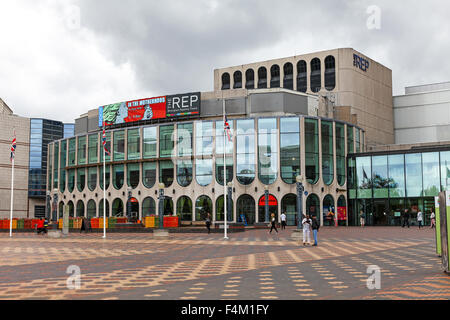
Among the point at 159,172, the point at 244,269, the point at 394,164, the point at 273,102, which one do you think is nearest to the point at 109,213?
the point at 159,172

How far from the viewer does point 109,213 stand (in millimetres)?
66500

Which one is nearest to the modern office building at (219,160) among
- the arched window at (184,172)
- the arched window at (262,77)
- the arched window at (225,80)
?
the arched window at (184,172)

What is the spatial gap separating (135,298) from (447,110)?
89517 mm

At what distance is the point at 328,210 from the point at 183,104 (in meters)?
25.5

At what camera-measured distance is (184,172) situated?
202 ft

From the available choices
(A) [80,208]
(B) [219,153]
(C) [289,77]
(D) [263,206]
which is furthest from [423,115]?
(A) [80,208]

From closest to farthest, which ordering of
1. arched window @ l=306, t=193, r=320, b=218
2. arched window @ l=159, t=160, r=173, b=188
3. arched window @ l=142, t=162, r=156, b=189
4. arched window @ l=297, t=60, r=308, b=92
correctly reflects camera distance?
arched window @ l=306, t=193, r=320, b=218, arched window @ l=159, t=160, r=173, b=188, arched window @ l=142, t=162, r=156, b=189, arched window @ l=297, t=60, r=308, b=92

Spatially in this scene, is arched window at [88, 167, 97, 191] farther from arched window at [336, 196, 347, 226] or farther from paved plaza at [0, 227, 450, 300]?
paved plaza at [0, 227, 450, 300]

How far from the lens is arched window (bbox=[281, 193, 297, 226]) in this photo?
57000 millimetres

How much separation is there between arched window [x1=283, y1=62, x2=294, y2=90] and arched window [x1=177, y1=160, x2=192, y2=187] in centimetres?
3573

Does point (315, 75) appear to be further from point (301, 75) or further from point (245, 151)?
point (245, 151)

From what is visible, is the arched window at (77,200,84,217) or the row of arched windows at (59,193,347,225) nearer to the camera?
the row of arched windows at (59,193,347,225)

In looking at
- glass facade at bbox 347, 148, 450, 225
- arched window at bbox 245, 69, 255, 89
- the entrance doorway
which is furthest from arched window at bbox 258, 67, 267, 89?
the entrance doorway
